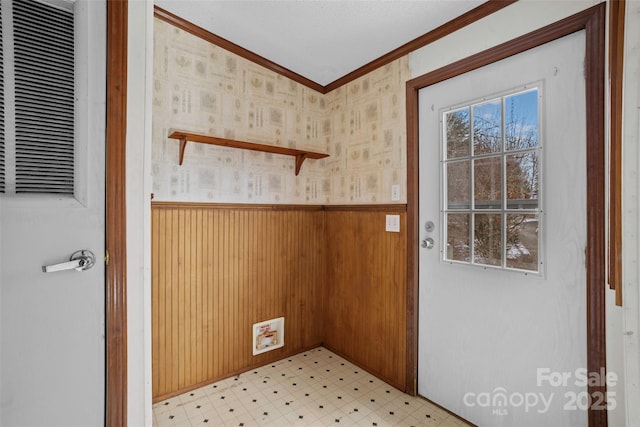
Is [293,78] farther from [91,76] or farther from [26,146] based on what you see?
[26,146]

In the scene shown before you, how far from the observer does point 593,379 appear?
1.28m

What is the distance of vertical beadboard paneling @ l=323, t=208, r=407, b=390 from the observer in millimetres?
2051

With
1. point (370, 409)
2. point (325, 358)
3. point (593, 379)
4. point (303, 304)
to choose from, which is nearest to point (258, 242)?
point (303, 304)

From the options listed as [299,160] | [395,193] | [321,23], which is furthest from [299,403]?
[321,23]

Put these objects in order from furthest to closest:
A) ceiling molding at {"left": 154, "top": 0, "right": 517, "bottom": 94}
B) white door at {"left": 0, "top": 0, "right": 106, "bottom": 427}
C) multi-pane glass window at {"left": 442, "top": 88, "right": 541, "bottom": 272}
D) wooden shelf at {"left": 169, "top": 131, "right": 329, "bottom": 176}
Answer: wooden shelf at {"left": 169, "top": 131, "right": 329, "bottom": 176}
ceiling molding at {"left": 154, "top": 0, "right": 517, "bottom": 94}
multi-pane glass window at {"left": 442, "top": 88, "right": 541, "bottom": 272}
white door at {"left": 0, "top": 0, "right": 106, "bottom": 427}

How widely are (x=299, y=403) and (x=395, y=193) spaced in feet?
4.99

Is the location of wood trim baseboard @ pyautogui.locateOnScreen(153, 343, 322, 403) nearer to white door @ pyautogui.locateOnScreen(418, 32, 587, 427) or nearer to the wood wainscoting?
the wood wainscoting

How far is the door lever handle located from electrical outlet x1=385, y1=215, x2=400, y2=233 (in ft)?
5.50

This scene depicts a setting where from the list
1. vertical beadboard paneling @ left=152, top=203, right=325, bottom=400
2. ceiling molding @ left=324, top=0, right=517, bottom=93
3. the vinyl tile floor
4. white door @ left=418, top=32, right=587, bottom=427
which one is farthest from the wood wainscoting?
ceiling molding @ left=324, top=0, right=517, bottom=93

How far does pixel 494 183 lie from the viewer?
1.60 meters

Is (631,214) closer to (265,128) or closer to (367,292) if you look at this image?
(367,292)

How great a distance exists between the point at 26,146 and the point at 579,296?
2.14 metres

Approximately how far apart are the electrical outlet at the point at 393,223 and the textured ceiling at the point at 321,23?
118cm

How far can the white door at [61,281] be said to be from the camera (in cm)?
80
